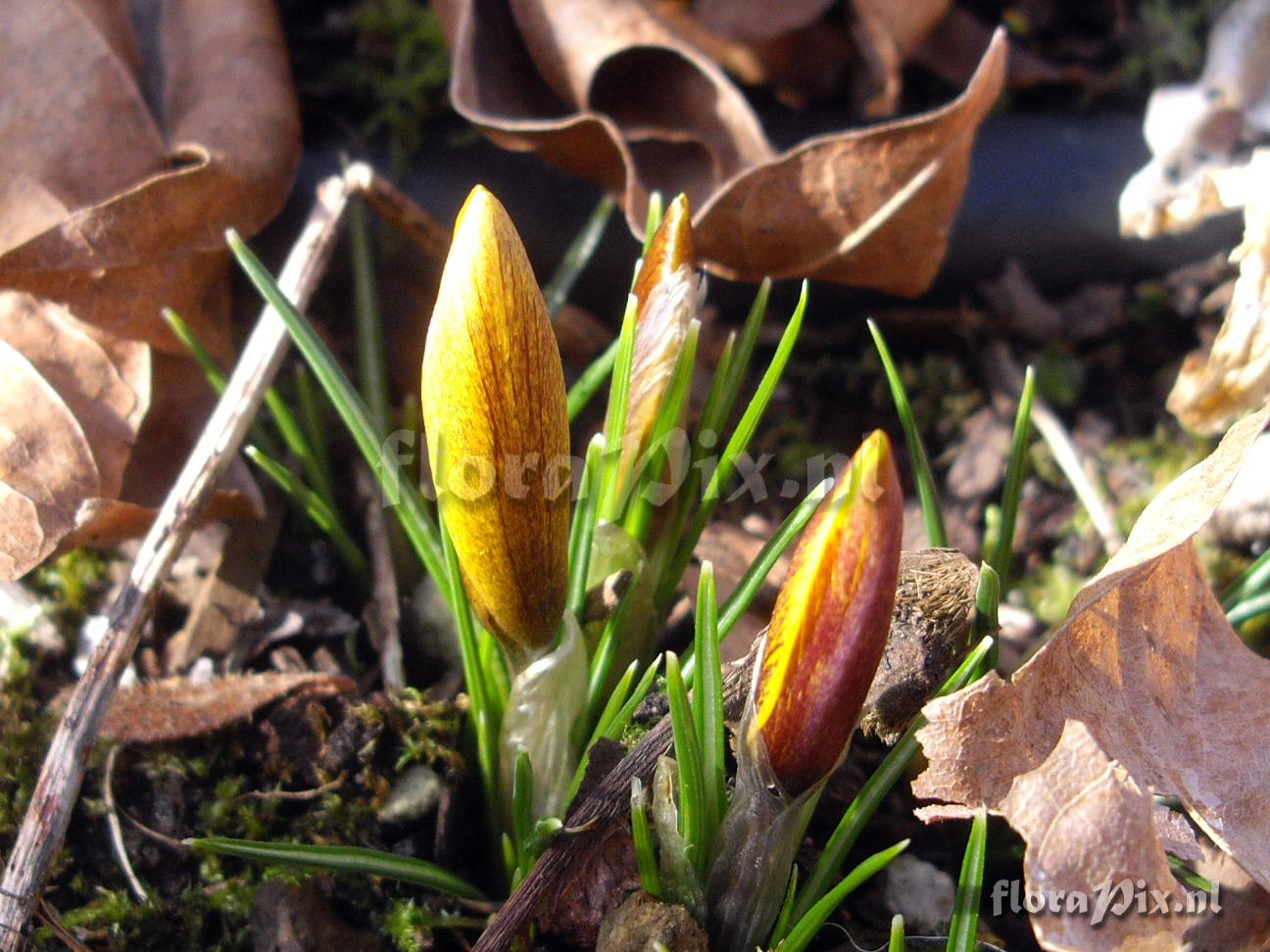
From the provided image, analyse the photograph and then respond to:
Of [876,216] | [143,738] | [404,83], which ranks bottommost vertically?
[143,738]

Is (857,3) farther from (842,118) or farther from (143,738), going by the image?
(143,738)

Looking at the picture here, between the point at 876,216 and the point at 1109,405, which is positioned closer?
the point at 876,216

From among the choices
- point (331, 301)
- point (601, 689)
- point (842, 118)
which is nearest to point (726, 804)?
point (601, 689)

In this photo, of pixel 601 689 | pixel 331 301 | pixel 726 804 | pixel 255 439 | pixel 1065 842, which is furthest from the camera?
pixel 331 301

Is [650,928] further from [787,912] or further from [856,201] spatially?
[856,201]

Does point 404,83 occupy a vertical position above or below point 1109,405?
above

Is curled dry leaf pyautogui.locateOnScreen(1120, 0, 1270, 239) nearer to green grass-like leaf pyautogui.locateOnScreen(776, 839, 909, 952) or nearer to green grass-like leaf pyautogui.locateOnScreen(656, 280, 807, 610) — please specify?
green grass-like leaf pyautogui.locateOnScreen(656, 280, 807, 610)

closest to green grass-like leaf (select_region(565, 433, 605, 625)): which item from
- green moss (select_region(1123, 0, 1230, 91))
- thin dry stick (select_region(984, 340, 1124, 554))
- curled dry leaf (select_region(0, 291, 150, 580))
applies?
curled dry leaf (select_region(0, 291, 150, 580))
